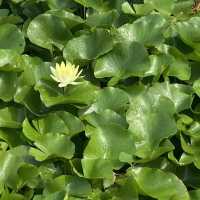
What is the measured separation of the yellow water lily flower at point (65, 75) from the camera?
175 centimetres

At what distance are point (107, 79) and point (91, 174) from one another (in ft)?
1.50

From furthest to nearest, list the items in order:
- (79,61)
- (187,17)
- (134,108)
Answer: (187,17), (79,61), (134,108)

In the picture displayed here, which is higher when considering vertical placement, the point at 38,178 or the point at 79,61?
the point at 79,61

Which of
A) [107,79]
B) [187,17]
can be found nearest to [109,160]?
[107,79]

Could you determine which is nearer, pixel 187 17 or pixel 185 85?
pixel 185 85

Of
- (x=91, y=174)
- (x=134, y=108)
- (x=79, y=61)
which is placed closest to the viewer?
(x=91, y=174)

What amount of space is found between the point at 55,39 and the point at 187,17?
57 centimetres

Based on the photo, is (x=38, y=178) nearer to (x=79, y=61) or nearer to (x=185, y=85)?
(x=79, y=61)

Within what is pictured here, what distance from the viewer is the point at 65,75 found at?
A: 69.2 inches

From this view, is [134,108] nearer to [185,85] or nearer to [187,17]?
[185,85]

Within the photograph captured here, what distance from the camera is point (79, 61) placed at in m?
1.92

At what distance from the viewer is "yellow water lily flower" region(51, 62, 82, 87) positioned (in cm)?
175

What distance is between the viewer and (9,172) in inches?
65.0

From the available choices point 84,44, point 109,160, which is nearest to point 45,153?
point 109,160
